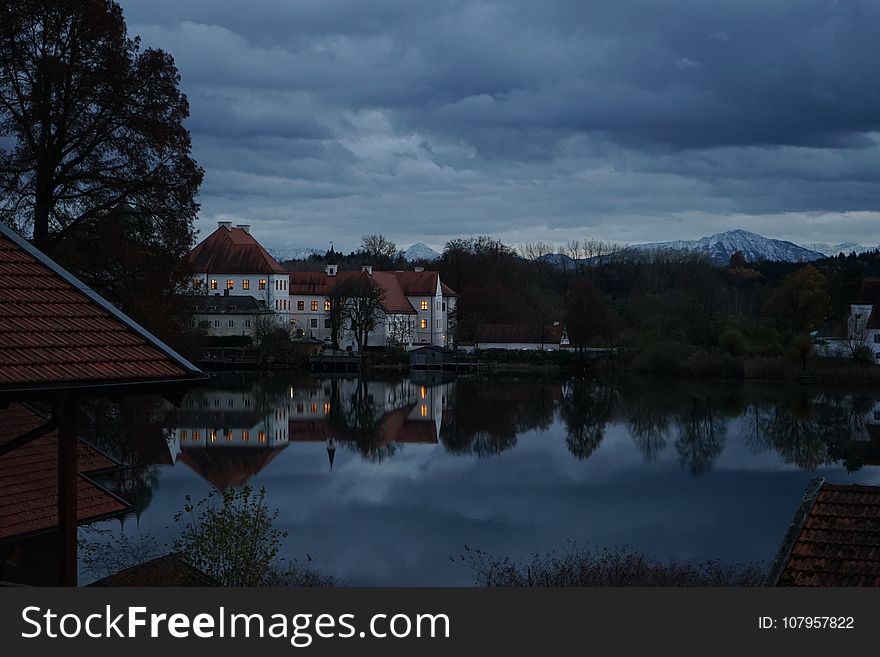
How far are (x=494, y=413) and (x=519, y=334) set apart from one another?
28784 millimetres

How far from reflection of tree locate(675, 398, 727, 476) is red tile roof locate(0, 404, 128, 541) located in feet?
63.3

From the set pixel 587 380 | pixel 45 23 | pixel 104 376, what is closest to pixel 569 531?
pixel 45 23

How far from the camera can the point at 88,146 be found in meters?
13.6

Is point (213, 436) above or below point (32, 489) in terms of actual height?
below

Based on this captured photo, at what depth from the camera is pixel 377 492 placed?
22.1m

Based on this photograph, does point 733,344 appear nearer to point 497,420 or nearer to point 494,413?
point 494,413

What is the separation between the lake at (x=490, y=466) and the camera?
55.0 ft

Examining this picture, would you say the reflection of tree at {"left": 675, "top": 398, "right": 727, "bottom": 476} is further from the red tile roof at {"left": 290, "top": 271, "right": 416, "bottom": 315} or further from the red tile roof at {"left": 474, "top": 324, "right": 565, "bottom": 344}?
the red tile roof at {"left": 290, "top": 271, "right": 416, "bottom": 315}

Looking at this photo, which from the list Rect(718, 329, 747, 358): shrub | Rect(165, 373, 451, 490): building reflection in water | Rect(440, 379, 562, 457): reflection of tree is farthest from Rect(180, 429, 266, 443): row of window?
Rect(718, 329, 747, 358): shrub

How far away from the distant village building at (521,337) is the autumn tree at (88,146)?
51.6 m

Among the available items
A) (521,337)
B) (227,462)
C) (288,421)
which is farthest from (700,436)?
(521,337)

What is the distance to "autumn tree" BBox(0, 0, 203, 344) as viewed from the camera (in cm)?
1323

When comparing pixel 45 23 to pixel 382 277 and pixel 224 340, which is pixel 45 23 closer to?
pixel 224 340

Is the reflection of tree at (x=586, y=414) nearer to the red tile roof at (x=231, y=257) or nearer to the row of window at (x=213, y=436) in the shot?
the row of window at (x=213, y=436)
